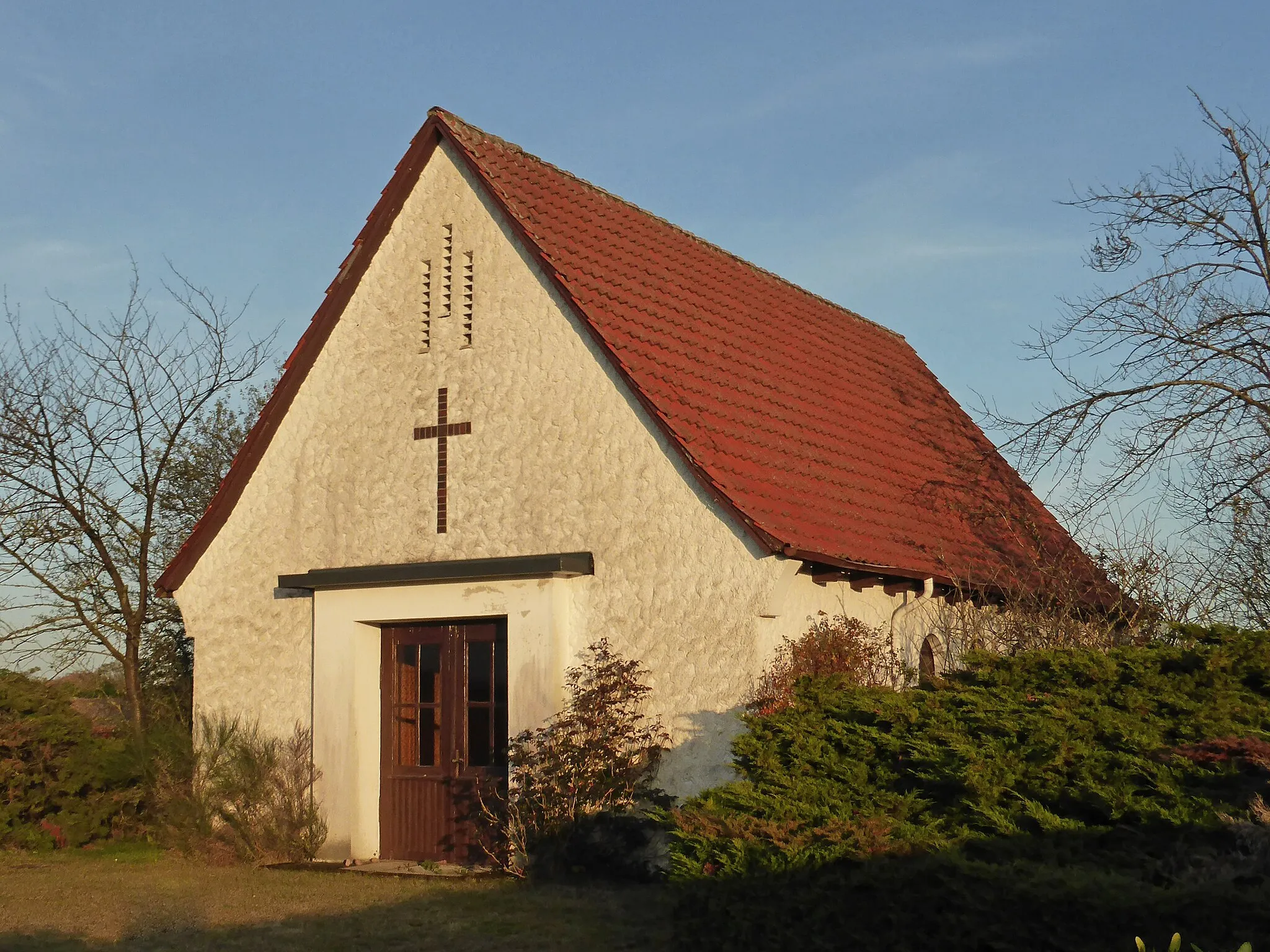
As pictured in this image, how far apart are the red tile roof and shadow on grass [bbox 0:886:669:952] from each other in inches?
120

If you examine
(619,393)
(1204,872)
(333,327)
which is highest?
(333,327)

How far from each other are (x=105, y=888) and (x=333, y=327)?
563cm

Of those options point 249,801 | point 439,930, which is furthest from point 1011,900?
point 249,801

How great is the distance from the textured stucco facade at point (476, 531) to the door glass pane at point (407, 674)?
0.25 m

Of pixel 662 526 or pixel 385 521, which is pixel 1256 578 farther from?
pixel 385 521

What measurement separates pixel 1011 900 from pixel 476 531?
6.83m

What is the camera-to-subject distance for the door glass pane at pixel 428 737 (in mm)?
12555

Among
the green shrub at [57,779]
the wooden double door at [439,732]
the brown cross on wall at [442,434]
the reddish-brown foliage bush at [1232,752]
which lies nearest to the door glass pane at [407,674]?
the wooden double door at [439,732]

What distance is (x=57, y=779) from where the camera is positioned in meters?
14.4

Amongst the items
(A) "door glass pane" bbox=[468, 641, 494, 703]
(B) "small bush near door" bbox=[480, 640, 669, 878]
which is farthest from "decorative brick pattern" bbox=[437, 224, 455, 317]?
(B) "small bush near door" bbox=[480, 640, 669, 878]

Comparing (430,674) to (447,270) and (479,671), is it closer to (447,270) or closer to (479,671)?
(479,671)

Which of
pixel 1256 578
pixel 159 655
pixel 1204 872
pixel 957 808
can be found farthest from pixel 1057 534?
pixel 159 655

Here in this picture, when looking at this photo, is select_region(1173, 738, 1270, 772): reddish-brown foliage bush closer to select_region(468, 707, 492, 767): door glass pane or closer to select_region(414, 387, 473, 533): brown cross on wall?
select_region(468, 707, 492, 767): door glass pane

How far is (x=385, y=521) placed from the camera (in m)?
12.8
